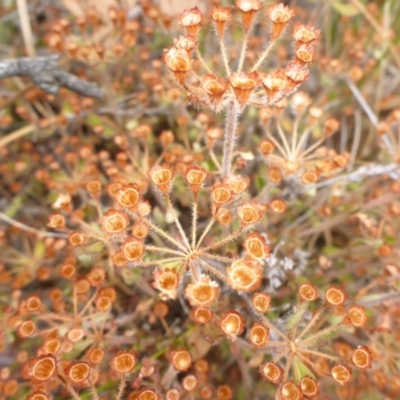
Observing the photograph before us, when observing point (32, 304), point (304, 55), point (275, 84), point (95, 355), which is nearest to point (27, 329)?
point (32, 304)

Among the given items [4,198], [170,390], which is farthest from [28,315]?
[4,198]

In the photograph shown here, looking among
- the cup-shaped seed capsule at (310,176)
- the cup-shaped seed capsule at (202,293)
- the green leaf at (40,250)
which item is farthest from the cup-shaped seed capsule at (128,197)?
the green leaf at (40,250)

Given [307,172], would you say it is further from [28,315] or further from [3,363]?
[3,363]

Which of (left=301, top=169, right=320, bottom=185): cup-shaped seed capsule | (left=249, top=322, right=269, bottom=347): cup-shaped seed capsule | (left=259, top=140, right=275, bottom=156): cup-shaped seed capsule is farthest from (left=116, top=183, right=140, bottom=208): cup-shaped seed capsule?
(left=301, top=169, right=320, bottom=185): cup-shaped seed capsule

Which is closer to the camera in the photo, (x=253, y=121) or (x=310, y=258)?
(x=310, y=258)

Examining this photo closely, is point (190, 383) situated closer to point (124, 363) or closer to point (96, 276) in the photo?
point (124, 363)

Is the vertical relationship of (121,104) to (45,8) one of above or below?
below
